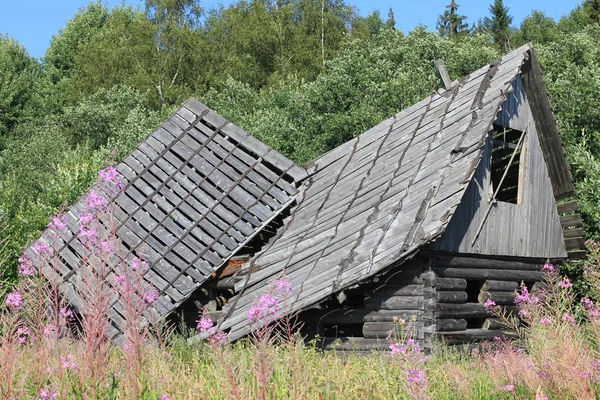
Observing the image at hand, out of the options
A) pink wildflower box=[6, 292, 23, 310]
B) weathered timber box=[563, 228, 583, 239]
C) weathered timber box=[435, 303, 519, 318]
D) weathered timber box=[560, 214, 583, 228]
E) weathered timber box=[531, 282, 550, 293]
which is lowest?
pink wildflower box=[6, 292, 23, 310]

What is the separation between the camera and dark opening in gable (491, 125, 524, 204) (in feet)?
39.9

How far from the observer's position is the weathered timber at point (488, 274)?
414 inches

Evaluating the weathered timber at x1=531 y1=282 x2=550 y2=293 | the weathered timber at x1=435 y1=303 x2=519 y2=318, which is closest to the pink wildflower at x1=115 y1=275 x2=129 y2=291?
the weathered timber at x1=435 y1=303 x2=519 y2=318

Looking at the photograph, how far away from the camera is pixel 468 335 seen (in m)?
10.6

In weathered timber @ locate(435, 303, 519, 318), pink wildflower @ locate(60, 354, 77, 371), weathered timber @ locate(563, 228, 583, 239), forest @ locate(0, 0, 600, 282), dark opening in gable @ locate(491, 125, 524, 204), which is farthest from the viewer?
forest @ locate(0, 0, 600, 282)

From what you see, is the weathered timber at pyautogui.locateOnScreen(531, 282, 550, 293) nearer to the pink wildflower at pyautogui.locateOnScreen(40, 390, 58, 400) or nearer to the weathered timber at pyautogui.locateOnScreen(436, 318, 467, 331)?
the weathered timber at pyautogui.locateOnScreen(436, 318, 467, 331)

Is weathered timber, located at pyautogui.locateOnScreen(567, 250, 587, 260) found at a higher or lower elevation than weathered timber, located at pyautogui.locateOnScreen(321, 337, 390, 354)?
higher

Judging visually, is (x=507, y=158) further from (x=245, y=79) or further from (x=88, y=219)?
(x=245, y=79)

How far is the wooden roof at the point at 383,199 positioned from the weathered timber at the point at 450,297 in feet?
3.97

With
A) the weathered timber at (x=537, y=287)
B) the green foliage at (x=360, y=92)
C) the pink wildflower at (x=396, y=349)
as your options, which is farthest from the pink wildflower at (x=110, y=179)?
the green foliage at (x=360, y=92)

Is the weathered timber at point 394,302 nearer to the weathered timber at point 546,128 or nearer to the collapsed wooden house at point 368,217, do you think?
the collapsed wooden house at point 368,217

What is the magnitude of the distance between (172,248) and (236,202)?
142 cm

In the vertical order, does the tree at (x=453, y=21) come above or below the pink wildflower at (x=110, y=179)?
above

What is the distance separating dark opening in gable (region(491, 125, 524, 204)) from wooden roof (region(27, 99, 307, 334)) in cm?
362
